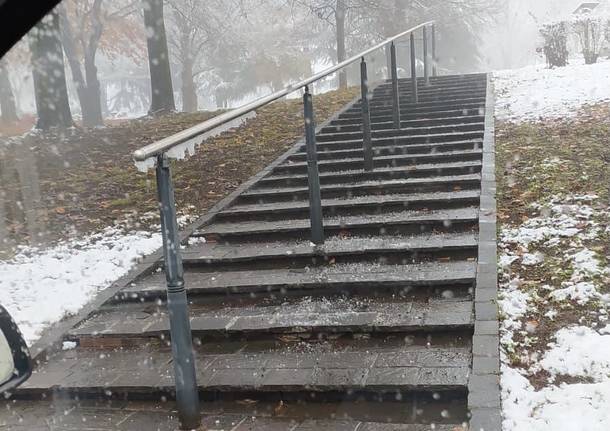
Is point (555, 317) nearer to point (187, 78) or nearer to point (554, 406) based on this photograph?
point (554, 406)

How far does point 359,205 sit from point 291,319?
216 cm

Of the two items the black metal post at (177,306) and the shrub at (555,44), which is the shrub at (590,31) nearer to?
the shrub at (555,44)

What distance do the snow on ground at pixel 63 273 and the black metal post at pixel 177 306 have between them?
1748 mm

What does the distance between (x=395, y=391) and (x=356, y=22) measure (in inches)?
877

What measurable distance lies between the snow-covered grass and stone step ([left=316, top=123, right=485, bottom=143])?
1.46 feet

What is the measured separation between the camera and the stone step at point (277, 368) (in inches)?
140

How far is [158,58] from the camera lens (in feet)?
47.0

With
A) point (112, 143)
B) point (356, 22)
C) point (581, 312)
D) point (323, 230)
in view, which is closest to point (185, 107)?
point (356, 22)

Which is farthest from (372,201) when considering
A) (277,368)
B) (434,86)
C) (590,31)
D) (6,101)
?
(6,101)

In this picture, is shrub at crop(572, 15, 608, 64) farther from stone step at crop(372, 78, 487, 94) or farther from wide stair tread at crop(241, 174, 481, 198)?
wide stair tread at crop(241, 174, 481, 198)

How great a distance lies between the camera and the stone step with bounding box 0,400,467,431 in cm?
333

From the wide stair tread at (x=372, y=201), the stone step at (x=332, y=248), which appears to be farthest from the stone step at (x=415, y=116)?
the stone step at (x=332, y=248)

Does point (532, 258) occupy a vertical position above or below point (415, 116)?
below

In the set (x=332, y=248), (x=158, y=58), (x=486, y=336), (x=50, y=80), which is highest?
(x=158, y=58)
